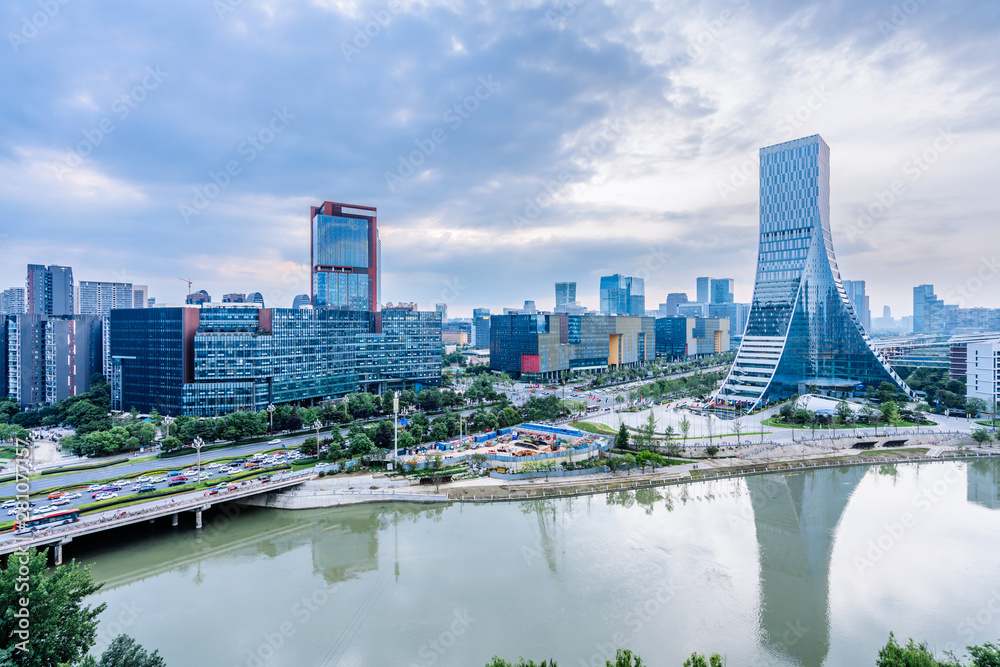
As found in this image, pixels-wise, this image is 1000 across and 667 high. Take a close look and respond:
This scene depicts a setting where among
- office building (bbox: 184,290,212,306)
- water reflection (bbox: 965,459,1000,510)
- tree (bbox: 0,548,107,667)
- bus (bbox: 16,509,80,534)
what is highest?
office building (bbox: 184,290,212,306)

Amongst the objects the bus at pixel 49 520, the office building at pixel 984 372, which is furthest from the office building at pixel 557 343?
the bus at pixel 49 520

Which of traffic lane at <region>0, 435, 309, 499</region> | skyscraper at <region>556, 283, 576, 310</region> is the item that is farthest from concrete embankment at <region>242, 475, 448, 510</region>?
skyscraper at <region>556, 283, 576, 310</region>

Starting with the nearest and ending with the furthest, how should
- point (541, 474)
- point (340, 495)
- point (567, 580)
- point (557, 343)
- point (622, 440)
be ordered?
point (567, 580) < point (340, 495) < point (541, 474) < point (622, 440) < point (557, 343)

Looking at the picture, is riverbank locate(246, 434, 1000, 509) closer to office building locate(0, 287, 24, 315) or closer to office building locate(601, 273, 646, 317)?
office building locate(0, 287, 24, 315)

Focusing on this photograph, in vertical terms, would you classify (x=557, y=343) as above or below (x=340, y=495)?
above

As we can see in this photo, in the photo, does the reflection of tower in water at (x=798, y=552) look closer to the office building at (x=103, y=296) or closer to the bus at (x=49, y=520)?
the bus at (x=49, y=520)

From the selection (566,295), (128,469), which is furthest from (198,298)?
(566,295)

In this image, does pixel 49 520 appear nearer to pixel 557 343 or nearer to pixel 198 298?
pixel 198 298

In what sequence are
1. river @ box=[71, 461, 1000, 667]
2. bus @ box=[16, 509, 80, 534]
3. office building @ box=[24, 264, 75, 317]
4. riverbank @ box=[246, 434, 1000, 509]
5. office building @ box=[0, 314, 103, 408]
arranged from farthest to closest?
office building @ box=[24, 264, 75, 317], office building @ box=[0, 314, 103, 408], riverbank @ box=[246, 434, 1000, 509], bus @ box=[16, 509, 80, 534], river @ box=[71, 461, 1000, 667]
